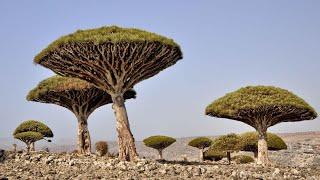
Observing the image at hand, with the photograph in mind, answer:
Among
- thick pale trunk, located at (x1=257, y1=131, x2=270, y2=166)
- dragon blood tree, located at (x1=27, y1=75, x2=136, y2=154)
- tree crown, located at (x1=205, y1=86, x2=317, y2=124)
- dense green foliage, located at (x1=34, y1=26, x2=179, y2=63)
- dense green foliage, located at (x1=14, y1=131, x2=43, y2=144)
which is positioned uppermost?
dense green foliage, located at (x1=34, y1=26, x2=179, y2=63)

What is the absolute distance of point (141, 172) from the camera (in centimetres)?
1856

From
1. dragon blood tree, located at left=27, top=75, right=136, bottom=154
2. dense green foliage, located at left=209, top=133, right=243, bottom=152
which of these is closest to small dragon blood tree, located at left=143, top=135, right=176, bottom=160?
dense green foliage, located at left=209, top=133, right=243, bottom=152

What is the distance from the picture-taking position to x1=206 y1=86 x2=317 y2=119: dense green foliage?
30.8 meters

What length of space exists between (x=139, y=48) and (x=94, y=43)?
8.57ft

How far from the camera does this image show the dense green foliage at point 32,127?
63.5 m

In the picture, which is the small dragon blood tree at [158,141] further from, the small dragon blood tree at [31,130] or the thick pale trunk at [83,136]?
the thick pale trunk at [83,136]

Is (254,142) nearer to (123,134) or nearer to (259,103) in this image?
(259,103)

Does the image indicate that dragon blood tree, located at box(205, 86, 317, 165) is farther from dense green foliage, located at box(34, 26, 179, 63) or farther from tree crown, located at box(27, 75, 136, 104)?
tree crown, located at box(27, 75, 136, 104)

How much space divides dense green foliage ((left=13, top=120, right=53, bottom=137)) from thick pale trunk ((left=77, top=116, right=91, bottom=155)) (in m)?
25.7

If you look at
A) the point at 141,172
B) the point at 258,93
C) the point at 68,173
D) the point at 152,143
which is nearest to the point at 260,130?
the point at 258,93

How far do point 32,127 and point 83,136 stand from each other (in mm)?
25878

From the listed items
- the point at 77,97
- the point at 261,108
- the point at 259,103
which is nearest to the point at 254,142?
the point at 261,108

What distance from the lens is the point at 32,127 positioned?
63.5 m

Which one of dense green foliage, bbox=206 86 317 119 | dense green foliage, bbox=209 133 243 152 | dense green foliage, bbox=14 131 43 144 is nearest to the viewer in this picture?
dense green foliage, bbox=206 86 317 119
